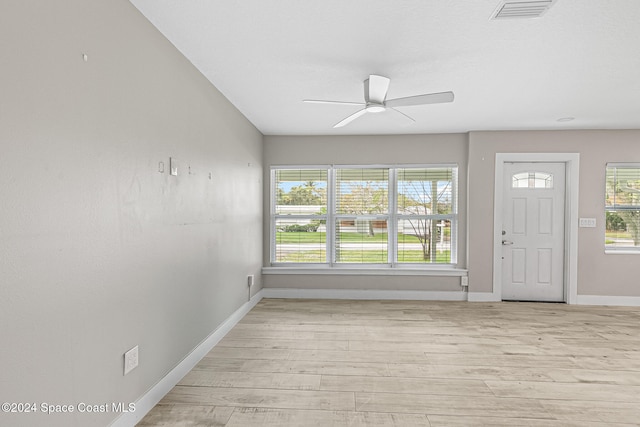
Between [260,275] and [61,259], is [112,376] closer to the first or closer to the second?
[61,259]

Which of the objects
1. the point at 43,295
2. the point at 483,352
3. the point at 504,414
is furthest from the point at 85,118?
→ the point at 483,352

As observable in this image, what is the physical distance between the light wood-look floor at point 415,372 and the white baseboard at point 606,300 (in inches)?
15.7

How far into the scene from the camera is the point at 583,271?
477cm

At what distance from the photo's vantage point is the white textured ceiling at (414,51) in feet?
6.49

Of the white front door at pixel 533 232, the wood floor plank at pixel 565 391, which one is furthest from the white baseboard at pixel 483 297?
the wood floor plank at pixel 565 391

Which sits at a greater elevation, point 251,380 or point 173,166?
point 173,166

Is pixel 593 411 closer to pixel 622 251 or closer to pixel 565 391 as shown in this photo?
pixel 565 391

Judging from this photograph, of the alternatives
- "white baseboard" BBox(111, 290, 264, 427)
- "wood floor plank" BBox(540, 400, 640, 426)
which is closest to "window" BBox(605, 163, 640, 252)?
"wood floor plank" BBox(540, 400, 640, 426)

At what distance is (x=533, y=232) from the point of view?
491 centimetres

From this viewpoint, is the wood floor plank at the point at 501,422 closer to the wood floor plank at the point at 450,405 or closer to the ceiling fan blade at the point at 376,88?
the wood floor plank at the point at 450,405

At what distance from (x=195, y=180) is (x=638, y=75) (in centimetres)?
380

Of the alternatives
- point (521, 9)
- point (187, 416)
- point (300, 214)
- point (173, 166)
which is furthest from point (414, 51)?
point (300, 214)

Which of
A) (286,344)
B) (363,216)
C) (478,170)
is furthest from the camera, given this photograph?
(363,216)

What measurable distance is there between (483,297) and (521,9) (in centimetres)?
401
